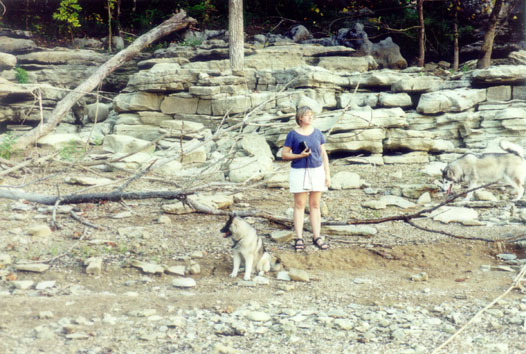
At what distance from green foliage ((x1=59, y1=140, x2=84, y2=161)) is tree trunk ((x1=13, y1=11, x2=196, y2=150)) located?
0.62m

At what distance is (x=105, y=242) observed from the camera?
21.3ft

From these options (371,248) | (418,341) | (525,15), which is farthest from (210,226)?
(525,15)

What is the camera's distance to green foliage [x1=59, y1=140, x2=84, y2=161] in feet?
35.6

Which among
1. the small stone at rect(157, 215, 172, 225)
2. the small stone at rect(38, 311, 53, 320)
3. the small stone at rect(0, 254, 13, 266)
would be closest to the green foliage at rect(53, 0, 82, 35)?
the small stone at rect(157, 215, 172, 225)

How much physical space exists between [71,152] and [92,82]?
118 inches

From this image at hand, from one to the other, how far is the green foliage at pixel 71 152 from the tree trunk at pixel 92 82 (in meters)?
0.62

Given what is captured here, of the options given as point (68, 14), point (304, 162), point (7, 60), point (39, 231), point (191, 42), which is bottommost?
point (39, 231)

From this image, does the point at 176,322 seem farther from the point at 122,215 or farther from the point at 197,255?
the point at 122,215

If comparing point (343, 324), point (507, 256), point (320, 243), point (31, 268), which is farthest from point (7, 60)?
point (507, 256)

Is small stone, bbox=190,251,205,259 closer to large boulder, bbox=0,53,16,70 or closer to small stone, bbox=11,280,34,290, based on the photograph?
small stone, bbox=11,280,34,290

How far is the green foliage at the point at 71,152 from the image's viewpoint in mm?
10859

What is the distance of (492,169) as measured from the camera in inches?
390

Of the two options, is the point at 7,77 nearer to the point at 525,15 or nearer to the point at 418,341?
the point at 418,341

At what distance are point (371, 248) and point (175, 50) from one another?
38.0 ft
